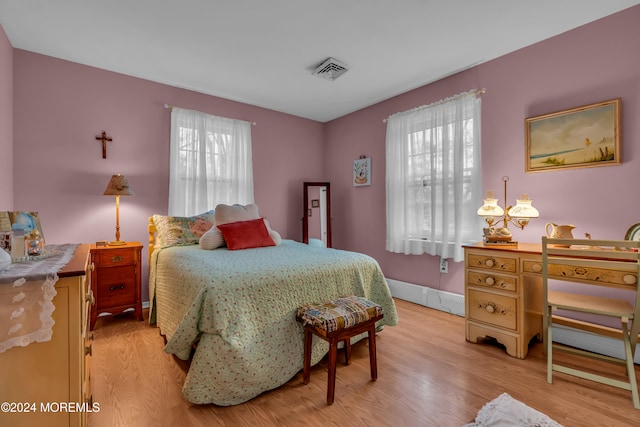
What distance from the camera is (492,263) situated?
228 cm

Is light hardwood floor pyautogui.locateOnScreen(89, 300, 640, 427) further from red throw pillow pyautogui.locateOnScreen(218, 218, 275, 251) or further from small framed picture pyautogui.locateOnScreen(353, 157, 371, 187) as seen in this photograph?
small framed picture pyautogui.locateOnScreen(353, 157, 371, 187)

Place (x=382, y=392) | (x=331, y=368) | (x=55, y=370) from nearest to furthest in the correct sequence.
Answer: (x=55, y=370) < (x=331, y=368) < (x=382, y=392)

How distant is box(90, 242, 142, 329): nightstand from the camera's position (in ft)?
8.54

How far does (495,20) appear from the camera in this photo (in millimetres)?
2168

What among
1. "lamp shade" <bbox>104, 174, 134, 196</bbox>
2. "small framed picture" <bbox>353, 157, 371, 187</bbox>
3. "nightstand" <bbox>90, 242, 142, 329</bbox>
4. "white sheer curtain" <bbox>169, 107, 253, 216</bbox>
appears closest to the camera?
"nightstand" <bbox>90, 242, 142, 329</bbox>

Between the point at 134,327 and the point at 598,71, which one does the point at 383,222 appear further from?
the point at 134,327

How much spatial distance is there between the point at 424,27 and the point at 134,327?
3521 millimetres

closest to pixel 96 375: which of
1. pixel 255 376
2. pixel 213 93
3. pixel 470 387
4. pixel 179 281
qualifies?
pixel 179 281

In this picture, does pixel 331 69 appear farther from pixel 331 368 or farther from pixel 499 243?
pixel 331 368

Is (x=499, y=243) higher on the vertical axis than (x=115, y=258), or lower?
higher

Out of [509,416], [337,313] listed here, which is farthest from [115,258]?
[509,416]

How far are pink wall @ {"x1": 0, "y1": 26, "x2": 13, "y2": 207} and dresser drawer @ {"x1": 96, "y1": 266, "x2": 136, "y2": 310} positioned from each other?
88cm

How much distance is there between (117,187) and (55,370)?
2.02 metres

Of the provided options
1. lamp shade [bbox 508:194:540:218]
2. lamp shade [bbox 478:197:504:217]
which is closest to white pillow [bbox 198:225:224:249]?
lamp shade [bbox 478:197:504:217]
